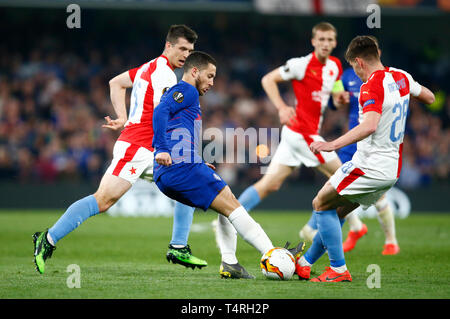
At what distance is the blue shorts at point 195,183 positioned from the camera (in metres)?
5.67

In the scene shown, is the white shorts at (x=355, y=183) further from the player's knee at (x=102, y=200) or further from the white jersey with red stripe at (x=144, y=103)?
the player's knee at (x=102, y=200)

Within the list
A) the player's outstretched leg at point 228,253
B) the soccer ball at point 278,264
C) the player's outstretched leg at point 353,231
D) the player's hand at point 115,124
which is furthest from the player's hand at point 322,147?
the player's outstretched leg at point 353,231

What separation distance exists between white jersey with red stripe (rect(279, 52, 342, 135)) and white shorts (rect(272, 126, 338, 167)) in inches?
3.1

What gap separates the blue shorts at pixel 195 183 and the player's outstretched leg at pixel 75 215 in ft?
2.78

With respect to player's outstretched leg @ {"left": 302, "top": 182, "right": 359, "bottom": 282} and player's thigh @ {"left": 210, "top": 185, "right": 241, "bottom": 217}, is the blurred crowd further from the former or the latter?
player's thigh @ {"left": 210, "top": 185, "right": 241, "bottom": 217}

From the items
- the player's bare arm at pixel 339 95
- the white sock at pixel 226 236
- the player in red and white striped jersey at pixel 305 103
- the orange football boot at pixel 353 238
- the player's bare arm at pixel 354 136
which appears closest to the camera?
the player's bare arm at pixel 354 136

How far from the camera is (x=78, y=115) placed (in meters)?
17.3

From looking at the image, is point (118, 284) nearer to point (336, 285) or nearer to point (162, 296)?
point (162, 296)

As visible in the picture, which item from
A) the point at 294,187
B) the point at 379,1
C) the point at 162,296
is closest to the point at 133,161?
the point at 162,296

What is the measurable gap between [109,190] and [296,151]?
9.22 feet

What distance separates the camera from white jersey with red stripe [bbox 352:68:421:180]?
5.54 meters

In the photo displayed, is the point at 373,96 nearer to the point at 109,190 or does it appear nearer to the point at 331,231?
the point at 331,231

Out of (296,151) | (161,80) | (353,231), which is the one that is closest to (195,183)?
(161,80)
